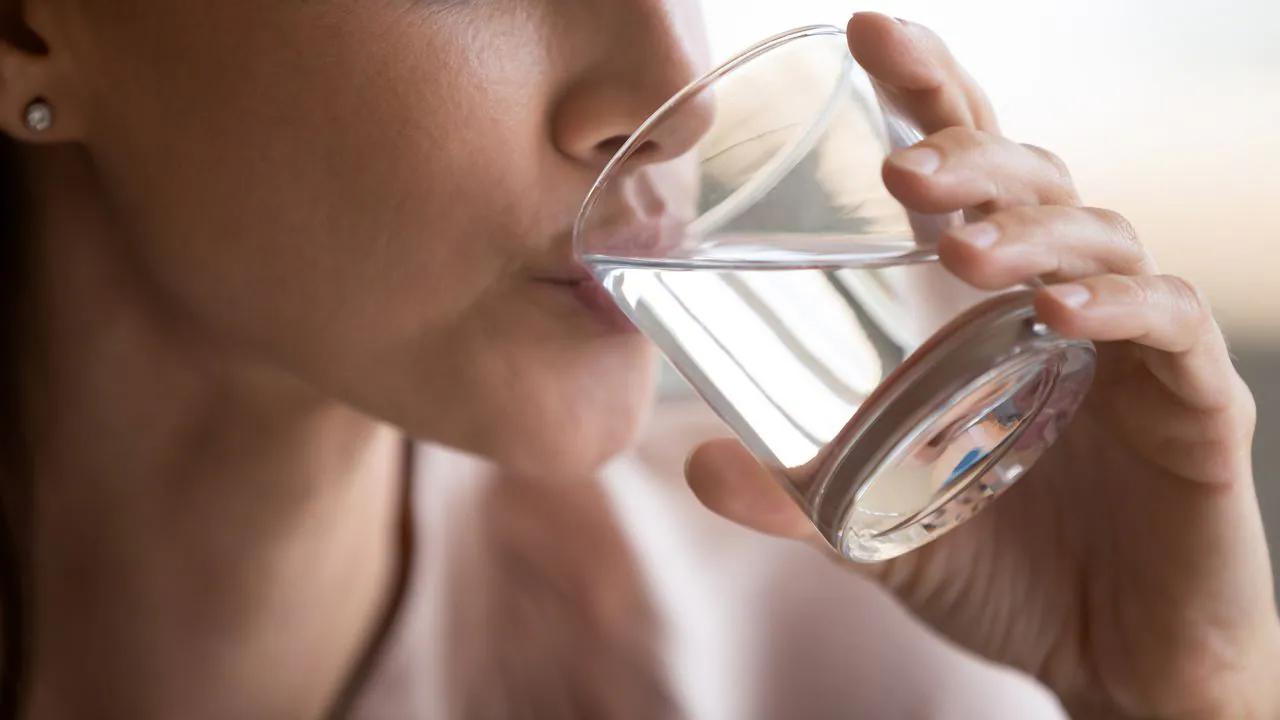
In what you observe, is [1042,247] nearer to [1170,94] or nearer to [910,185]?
[910,185]

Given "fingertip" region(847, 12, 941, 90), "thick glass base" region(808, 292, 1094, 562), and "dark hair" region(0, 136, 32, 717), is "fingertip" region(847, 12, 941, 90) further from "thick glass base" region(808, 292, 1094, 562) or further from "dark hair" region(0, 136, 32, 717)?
"dark hair" region(0, 136, 32, 717)

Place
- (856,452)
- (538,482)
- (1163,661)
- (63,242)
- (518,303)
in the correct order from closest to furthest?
(856,452), (518,303), (1163,661), (63,242), (538,482)

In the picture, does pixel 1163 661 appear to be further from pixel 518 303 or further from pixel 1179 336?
pixel 518 303

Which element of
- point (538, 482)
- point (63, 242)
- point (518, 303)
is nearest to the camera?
point (518, 303)

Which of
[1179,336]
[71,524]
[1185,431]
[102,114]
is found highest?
[102,114]

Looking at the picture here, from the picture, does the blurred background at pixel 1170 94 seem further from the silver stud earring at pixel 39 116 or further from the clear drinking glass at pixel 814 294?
the clear drinking glass at pixel 814 294

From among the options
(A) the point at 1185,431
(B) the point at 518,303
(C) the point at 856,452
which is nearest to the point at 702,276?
(C) the point at 856,452

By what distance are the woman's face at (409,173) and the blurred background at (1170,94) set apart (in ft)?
3.65

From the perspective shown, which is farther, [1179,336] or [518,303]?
[518,303]

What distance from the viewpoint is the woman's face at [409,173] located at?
2.47 ft

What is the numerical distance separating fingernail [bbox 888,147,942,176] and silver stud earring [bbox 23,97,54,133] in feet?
1.95

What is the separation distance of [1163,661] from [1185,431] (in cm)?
21

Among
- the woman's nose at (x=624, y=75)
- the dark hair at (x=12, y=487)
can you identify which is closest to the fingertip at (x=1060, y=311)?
the woman's nose at (x=624, y=75)

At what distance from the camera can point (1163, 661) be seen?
2.93 feet
